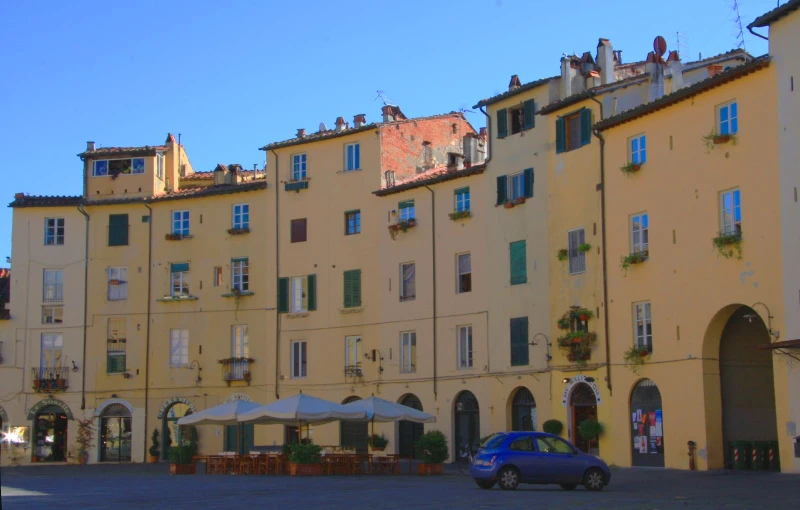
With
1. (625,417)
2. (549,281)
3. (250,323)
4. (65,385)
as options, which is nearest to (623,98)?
(549,281)

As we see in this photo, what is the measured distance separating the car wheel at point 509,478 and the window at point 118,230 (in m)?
31.9

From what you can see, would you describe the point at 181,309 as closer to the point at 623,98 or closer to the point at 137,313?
the point at 137,313

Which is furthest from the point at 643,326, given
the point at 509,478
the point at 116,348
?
the point at 116,348

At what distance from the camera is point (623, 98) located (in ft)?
130

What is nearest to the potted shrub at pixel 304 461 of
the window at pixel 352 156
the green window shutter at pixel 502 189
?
the green window shutter at pixel 502 189

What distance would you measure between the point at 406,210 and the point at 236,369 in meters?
11.2

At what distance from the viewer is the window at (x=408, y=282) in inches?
1861

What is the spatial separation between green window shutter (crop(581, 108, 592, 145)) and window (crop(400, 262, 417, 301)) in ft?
35.0

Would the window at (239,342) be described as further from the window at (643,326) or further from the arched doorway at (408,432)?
the window at (643,326)

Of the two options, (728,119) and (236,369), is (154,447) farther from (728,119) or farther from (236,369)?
(728,119)

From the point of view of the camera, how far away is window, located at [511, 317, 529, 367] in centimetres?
4203

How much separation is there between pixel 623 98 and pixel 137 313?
86.0ft

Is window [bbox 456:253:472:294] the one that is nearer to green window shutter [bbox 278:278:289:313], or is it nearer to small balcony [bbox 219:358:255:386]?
green window shutter [bbox 278:278:289:313]

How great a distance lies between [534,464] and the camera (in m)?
26.9
